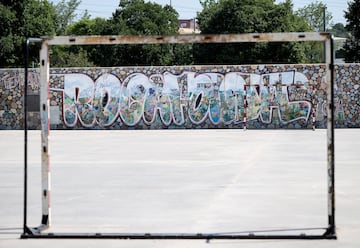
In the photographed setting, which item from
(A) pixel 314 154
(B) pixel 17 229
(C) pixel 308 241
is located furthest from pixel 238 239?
(A) pixel 314 154

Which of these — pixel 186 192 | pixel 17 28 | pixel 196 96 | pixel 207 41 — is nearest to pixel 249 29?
pixel 17 28

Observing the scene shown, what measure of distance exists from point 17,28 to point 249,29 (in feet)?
60.6

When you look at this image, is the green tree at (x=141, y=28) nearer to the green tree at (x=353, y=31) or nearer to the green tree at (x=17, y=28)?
the green tree at (x=17, y=28)

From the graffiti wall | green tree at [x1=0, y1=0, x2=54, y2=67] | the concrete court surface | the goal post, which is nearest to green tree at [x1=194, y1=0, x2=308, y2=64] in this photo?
green tree at [x1=0, y1=0, x2=54, y2=67]

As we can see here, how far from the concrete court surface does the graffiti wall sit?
36.6 ft

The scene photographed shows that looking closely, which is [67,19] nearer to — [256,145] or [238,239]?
[256,145]

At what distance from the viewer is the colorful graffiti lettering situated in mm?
34594

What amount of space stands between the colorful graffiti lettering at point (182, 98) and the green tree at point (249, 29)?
82.0 ft

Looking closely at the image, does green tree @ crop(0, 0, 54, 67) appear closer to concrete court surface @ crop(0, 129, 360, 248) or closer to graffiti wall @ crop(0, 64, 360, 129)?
graffiti wall @ crop(0, 64, 360, 129)

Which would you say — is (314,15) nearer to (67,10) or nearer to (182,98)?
(67,10)

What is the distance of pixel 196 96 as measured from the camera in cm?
3516

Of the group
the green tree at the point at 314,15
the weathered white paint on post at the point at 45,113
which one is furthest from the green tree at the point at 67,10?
the weathered white paint on post at the point at 45,113

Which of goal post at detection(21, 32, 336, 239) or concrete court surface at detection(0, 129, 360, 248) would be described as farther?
concrete court surface at detection(0, 129, 360, 248)

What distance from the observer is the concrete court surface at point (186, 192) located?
A: 9500mm
